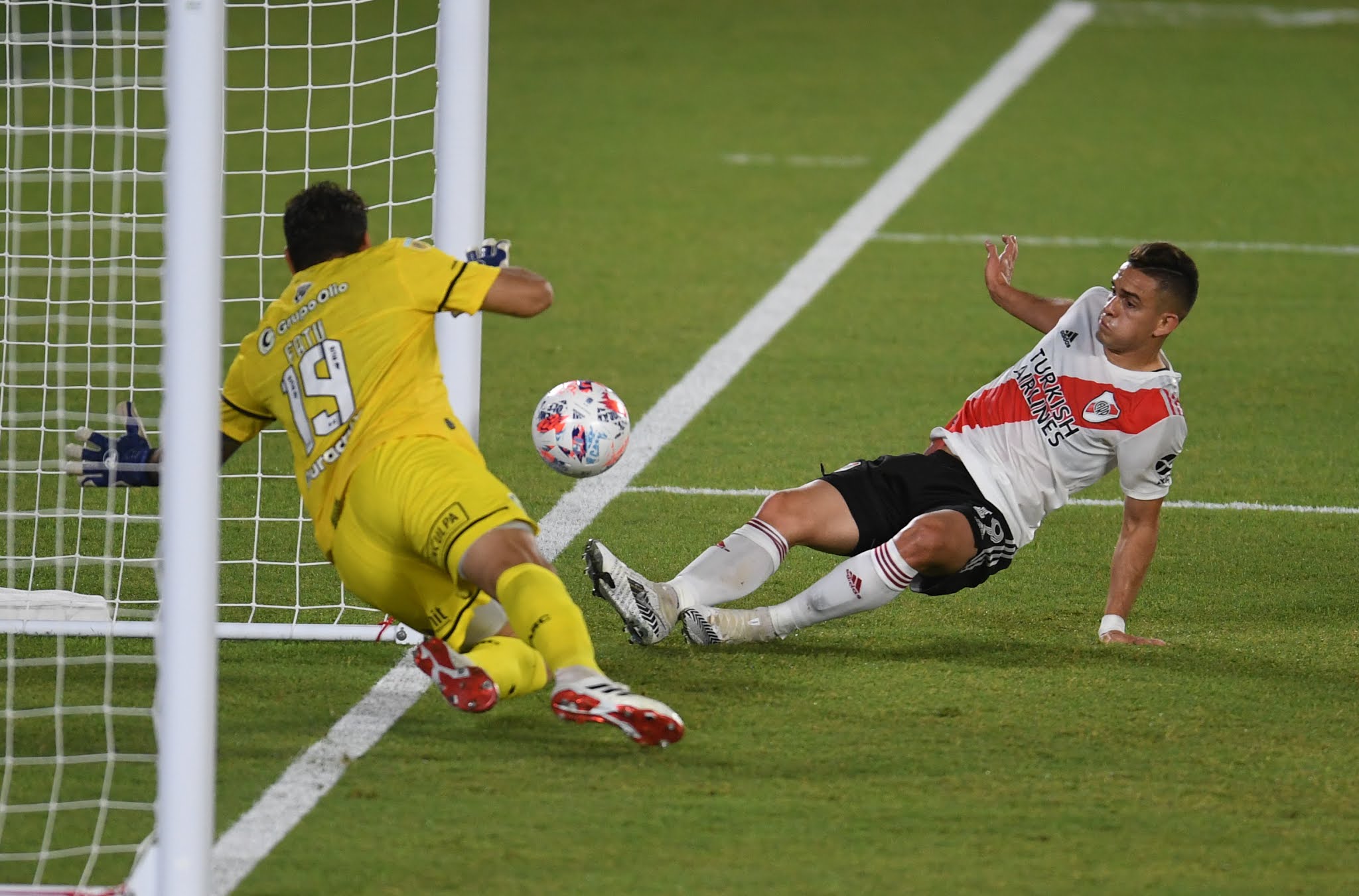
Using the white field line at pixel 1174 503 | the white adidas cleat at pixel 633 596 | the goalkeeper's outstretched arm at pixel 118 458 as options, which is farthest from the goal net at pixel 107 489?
the white field line at pixel 1174 503

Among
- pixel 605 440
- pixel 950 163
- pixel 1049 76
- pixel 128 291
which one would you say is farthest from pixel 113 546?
pixel 1049 76

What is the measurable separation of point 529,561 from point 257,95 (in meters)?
11.1

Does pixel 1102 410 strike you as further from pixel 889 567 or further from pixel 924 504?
pixel 889 567

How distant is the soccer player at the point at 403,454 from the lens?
15.3 feet

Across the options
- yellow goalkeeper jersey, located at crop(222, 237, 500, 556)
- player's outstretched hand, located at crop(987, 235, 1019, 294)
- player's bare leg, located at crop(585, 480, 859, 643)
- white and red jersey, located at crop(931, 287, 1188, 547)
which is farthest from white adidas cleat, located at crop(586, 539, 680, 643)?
player's outstretched hand, located at crop(987, 235, 1019, 294)

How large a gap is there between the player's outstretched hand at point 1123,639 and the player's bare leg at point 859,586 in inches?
17.6

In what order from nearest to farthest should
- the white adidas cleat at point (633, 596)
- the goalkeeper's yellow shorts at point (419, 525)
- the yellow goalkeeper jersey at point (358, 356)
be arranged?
the goalkeeper's yellow shorts at point (419, 525) → the yellow goalkeeper jersey at point (358, 356) → the white adidas cleat at point (633, 596)

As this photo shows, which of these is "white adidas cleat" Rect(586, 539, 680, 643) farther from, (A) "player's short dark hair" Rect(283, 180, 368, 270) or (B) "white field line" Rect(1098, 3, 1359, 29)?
(B) "white field line" Rect(1098, 3, 1359, 29)

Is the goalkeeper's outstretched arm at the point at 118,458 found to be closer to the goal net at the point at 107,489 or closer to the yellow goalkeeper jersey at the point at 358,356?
the yellow goalkeeper jersey at the point at 358,356

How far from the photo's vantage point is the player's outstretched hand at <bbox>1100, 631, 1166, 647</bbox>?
18.6ft

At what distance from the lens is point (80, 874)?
163 inches

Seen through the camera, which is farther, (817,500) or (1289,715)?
(817,500)

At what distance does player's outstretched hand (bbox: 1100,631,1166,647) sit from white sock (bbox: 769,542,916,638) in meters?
0.59

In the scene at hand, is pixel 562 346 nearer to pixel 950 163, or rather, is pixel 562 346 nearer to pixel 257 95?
pixel 950 163
